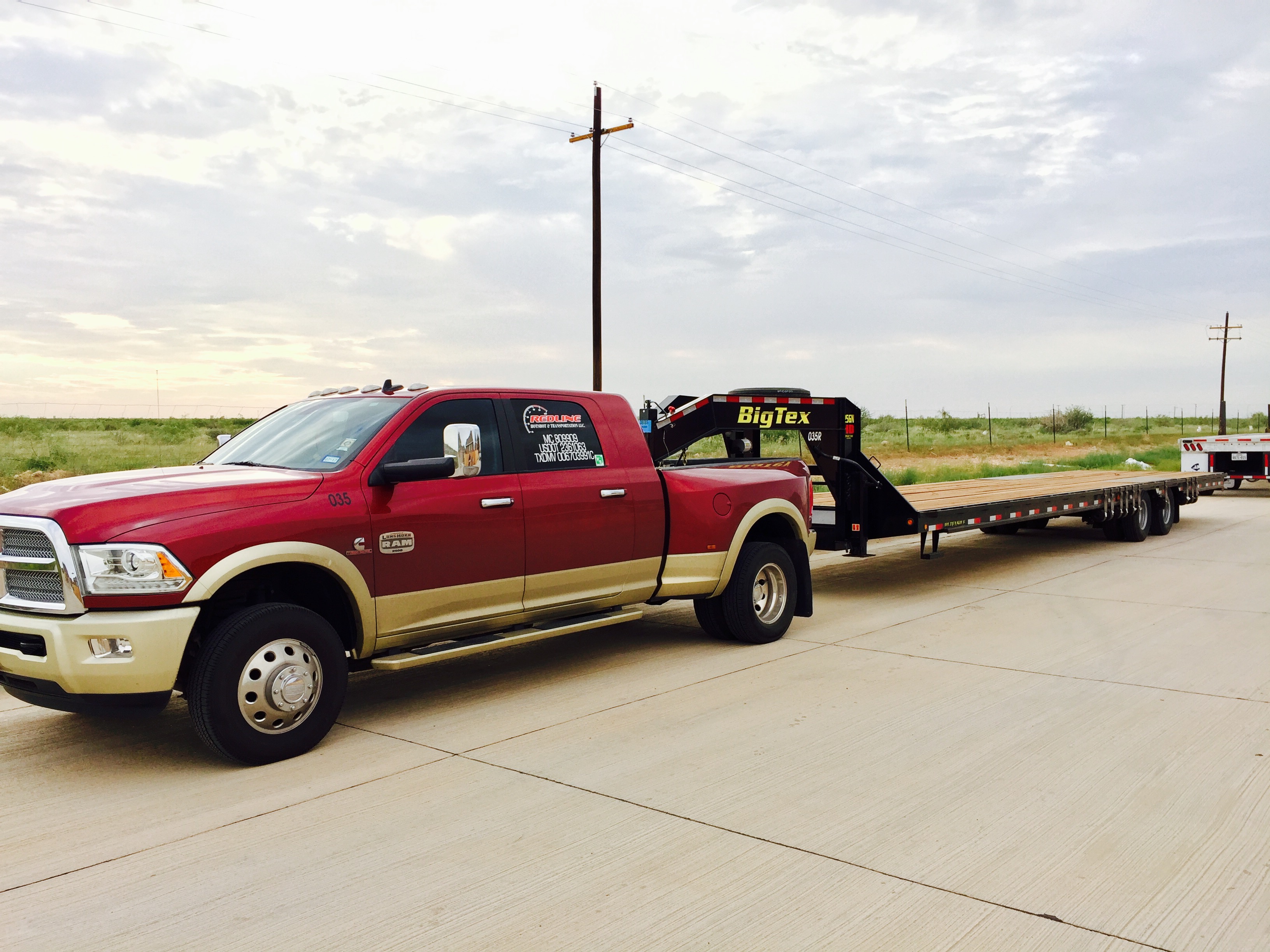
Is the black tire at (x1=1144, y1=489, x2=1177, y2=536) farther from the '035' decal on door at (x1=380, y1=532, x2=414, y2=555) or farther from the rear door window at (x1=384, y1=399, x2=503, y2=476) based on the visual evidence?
the '035' decal on door at (x1=380, y1=532, x2=414, y2=555)

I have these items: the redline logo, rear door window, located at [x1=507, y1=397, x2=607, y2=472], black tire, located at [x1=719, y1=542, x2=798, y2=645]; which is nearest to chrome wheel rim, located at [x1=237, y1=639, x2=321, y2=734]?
rear door window, located at [x1=507, y1=397, x2=607, y2=472]

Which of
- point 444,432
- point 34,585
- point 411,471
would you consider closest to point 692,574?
point 444,432

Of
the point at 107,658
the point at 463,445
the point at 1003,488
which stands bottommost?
the point at 107,658

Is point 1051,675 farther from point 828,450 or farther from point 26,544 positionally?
point 26,544

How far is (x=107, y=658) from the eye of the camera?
4.93m

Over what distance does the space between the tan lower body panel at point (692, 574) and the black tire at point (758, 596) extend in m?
0.24

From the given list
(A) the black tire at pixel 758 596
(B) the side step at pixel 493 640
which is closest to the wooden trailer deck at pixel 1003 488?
(A) the black tire at pixel 758 596

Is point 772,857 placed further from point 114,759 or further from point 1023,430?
point 1023,430

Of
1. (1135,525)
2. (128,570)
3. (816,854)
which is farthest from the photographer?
(1135,525)

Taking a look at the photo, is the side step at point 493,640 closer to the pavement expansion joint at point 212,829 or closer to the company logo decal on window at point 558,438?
the pavement expansion joint at point 212,829

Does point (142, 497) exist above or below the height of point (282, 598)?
above

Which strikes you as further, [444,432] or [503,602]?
[503,602]

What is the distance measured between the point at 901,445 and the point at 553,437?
53.0 meters

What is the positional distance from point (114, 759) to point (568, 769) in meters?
2.42
